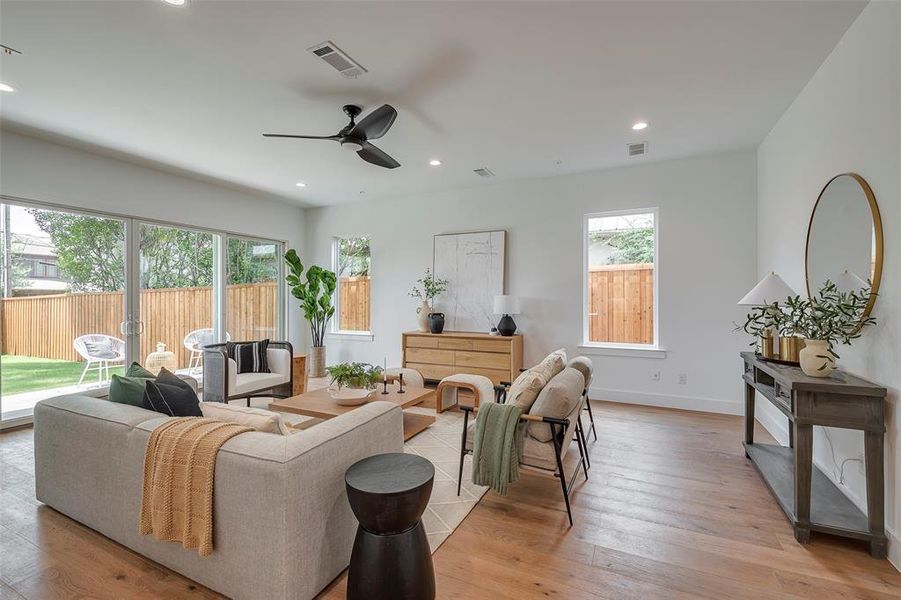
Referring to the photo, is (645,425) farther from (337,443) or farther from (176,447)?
(176,447)

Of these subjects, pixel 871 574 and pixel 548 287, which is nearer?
pixel 871 574

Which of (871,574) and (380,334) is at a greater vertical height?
(380,334)

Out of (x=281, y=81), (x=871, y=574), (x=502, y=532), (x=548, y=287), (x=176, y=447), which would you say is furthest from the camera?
(x=548, y=287)

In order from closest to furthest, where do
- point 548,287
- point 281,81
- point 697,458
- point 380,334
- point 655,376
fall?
point 281,81 < point 697,458 < point 655,376 < point 548,287 < point 380,334

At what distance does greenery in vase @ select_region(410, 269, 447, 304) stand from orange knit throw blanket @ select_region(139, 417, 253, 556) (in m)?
4.18

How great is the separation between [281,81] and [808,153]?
155 inches

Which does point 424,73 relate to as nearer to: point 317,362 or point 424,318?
point 424,318

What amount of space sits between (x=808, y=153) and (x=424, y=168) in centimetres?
355

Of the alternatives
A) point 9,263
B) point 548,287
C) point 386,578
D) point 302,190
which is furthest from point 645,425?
point 9,263

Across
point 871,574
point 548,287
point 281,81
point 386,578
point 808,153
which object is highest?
point 281,81

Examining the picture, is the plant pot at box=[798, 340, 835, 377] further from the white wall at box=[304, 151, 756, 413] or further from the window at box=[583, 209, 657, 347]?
the window at box=[583, 209, 657, 347]

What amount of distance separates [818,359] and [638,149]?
8.99 feet

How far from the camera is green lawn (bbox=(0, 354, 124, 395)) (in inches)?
149

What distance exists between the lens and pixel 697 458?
3.17 metres
